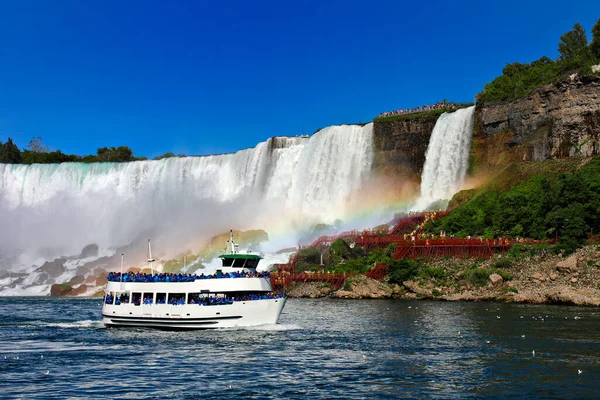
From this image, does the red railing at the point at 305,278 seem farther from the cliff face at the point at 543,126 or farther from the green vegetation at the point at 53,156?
the green vegetation at the point at 53,156

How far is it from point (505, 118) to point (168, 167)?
2201 inches

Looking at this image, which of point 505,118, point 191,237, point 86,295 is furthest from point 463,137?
point 86,295

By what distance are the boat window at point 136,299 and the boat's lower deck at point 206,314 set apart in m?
0.21

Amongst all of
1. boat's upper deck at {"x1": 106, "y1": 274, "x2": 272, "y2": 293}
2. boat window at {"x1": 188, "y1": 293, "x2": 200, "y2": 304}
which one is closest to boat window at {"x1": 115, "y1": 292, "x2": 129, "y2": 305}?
boat's upper deck at {"x1": 106, "y1": 274, "x2": 272, "y2": 293}

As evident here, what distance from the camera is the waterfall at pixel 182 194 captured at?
97812mm

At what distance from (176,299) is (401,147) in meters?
59.0

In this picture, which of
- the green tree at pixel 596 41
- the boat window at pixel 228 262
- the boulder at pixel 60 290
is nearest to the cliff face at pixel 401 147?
the green tree at pixel 596 41

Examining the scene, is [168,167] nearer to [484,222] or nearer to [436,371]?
[484,222]

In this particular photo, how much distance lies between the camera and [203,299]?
39938 mm

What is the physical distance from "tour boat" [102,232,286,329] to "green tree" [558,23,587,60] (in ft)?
298

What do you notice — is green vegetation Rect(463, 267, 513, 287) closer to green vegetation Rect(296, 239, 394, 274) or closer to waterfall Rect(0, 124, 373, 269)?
green vegetation Rect(296, 239, 394, 274)

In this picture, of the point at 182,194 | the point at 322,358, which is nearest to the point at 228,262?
the point at 322,358

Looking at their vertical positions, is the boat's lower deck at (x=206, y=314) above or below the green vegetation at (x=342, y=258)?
below

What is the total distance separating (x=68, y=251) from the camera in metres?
112
